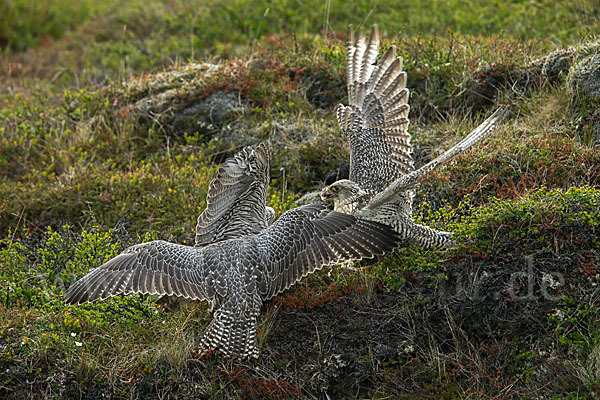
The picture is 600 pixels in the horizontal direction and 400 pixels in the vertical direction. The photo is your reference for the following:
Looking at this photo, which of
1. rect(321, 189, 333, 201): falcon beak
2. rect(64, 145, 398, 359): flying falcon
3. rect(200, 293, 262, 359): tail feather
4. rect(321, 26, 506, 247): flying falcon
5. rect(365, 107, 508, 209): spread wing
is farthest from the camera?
rect(321, 189, 333, 201): falcon beak

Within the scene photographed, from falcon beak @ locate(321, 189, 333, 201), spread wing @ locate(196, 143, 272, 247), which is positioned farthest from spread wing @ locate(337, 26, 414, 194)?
spread wing @ locate(196, 143, 272, 247)

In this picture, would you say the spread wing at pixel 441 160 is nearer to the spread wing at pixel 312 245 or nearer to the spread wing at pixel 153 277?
the spread wing at pixel 312 245

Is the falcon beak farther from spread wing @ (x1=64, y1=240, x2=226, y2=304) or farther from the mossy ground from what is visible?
spread wing @ (x1=64, y1=240, x2=226, y2=304)

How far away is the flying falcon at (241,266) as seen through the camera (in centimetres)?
588

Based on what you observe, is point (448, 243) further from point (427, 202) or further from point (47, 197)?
point (47, 197)

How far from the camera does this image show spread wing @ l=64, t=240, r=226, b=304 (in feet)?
19.5

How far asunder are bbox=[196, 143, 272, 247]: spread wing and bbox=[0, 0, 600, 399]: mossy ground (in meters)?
0.74

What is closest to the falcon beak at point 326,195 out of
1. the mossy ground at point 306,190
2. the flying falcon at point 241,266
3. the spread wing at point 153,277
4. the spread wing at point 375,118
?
the spread wing at point 375,118

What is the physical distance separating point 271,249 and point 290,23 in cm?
752

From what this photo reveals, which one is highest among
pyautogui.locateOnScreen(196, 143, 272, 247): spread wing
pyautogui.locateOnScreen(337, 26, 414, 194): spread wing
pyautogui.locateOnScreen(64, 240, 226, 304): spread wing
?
pyautogui.locateOnScreen(337, 26, 414, 194): spread wing

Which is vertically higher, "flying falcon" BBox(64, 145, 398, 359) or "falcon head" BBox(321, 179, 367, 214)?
"falcon head" BBox(321, 179, 367, 214)

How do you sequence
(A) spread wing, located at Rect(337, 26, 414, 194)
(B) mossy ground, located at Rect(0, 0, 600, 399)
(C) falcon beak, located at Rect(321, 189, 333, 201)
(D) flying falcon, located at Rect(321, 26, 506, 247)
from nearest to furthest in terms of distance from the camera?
1. (B) mossy ground, located at Rect(0, 0, 600, 399)
2. (D) flying falcon, located at Rect(321, 26, 506, 247)
3. (C) falcon beak, located at Rect(321, 189, 333, 201)
4. (A) spread wing, located at Rect(337, 26, 414, 194)

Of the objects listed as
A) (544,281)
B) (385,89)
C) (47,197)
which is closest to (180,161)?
(47,197)

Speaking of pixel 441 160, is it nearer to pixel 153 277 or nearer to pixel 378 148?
pixel 378 148
